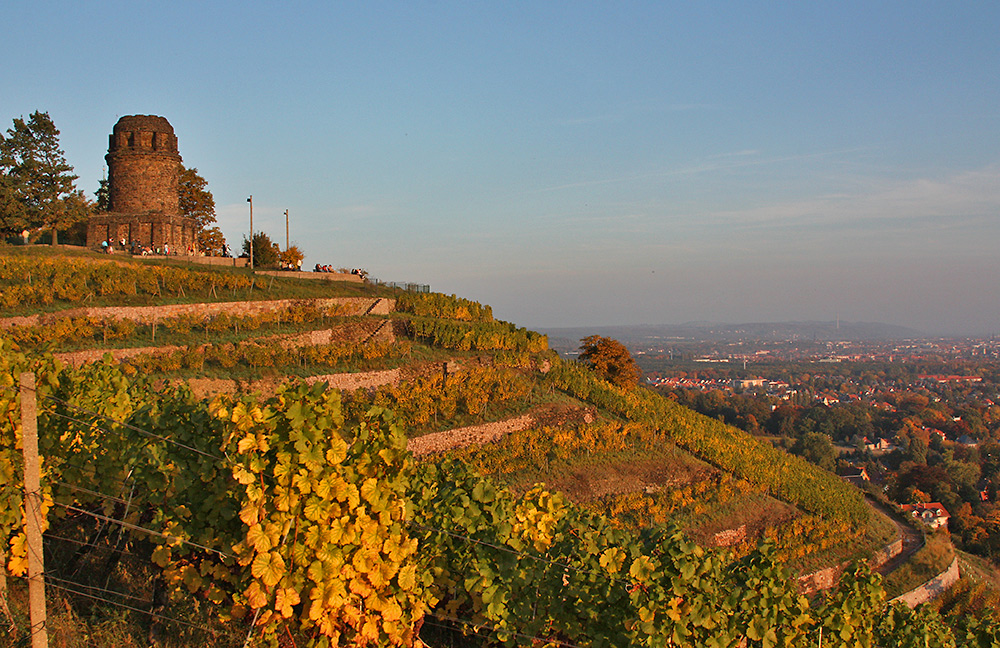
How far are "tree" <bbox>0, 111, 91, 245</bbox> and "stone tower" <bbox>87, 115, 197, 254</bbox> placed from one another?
2657 millimetres

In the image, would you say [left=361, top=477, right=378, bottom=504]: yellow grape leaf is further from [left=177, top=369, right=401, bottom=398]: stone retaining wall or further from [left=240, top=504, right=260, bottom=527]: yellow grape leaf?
[left=177, top=369, right=401, bottom=398]: stone retaining wall

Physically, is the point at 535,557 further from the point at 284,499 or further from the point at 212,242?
the point at 212,242

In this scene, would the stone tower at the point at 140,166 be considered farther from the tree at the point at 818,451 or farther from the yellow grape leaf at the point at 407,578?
the tree at the point at 818,451

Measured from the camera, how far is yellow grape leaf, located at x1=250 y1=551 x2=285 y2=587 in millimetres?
5348

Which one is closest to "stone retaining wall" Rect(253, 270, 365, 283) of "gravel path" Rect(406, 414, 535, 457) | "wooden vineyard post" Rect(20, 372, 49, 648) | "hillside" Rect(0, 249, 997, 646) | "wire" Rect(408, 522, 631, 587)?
"gravel path" Rect(406, 414, 535, 457)

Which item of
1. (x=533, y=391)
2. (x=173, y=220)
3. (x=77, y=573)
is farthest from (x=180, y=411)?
(x=173, y=220)

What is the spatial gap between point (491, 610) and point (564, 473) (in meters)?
14.4

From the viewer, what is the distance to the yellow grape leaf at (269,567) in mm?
5348

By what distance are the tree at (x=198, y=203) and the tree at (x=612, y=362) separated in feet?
80.4

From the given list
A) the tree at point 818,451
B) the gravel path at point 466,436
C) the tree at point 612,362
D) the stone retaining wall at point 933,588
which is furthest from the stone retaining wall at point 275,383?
the tree at point 818,451

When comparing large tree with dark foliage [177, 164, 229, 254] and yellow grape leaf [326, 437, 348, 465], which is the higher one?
large tree with dark foliage [177, 164, 229, 254]

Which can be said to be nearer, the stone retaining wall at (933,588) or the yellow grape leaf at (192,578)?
the yellow grape leaf at (192,578)

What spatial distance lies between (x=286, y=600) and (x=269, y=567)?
32 centimetres

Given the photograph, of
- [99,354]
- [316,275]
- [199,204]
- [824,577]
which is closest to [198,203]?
[199,204]
